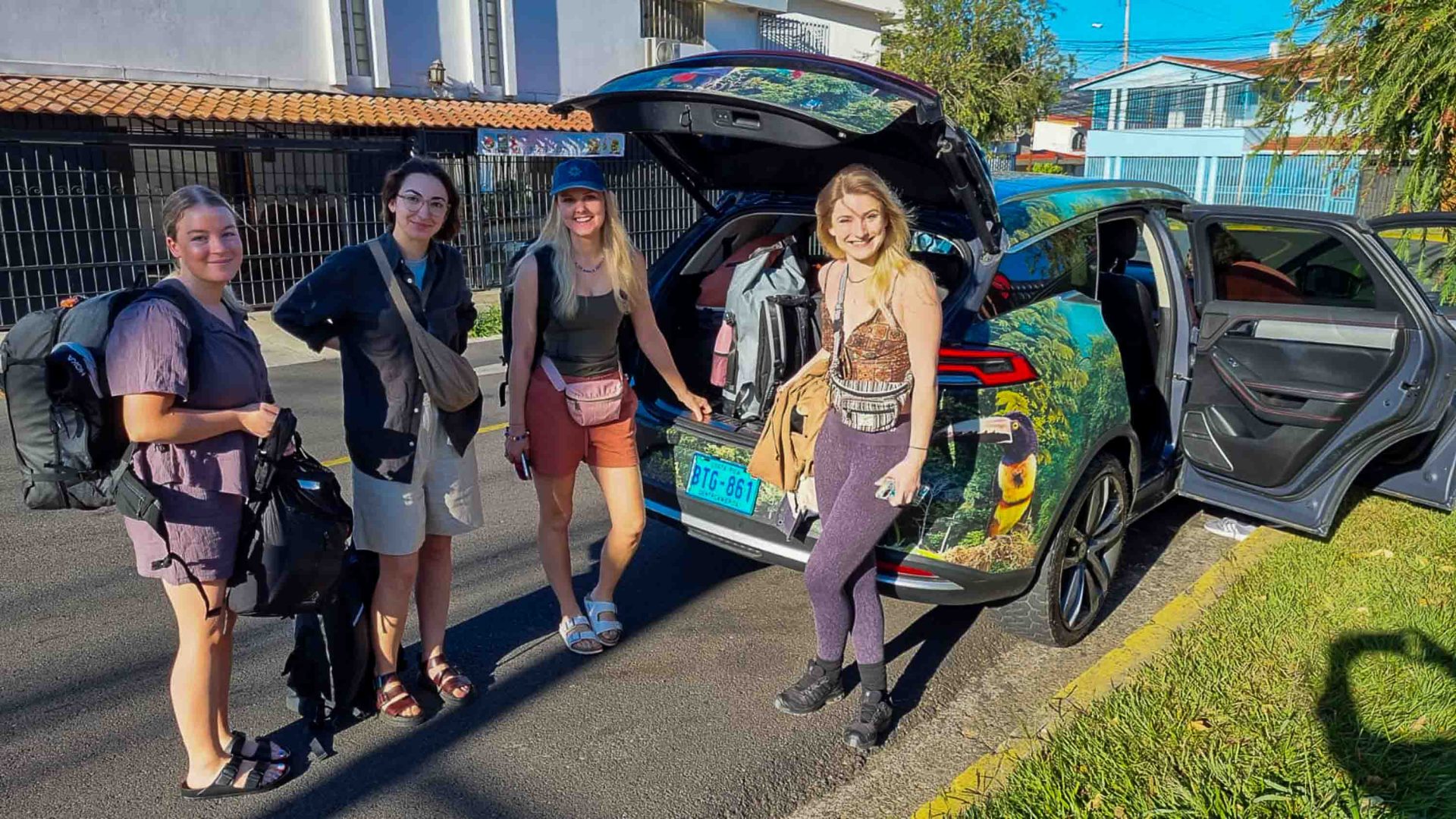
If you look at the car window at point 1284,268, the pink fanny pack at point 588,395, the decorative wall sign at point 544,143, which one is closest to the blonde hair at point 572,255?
the pink fanny pack at point 588,395

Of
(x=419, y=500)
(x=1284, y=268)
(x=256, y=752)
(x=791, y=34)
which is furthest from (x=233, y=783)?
(x=791, y=34)

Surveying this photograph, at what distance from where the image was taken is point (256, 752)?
9.82 ft

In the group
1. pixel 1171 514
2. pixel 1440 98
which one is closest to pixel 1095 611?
pixel 1171 514

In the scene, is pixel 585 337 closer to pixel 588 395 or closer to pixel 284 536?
pixel 588 395

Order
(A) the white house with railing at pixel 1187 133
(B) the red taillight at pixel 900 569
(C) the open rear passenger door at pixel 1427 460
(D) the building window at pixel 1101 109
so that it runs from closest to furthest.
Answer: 1. (B) the red taillight at pixel 900 569
2. (C) the open rear passenger door at pixel 1427 460
3. (A) the white house with railing at pixel 1187 133
4. (D) the building window at pixel 1101 109

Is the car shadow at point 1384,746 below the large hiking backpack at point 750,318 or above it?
below

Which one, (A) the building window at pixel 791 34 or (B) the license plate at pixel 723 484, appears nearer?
(B) the license plate at pixel 723 484

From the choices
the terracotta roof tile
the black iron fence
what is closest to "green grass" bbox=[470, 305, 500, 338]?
the black iron fence

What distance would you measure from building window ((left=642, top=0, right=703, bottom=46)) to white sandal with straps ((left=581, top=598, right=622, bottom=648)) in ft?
72.1

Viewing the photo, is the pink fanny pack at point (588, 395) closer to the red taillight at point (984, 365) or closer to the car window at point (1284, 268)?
the red taillight at point (984, 365)

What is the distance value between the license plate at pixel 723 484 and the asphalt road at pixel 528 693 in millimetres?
596

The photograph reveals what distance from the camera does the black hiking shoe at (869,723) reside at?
125 inches

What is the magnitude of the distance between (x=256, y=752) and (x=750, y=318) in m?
2.14

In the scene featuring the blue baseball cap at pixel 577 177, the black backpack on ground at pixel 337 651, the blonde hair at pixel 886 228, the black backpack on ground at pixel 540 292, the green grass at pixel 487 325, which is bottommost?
the green grass at pixel 487 325
